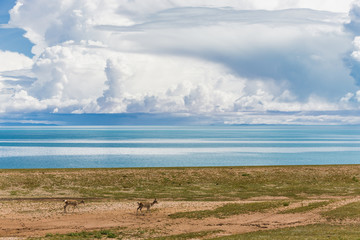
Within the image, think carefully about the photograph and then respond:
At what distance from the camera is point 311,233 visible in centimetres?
3055

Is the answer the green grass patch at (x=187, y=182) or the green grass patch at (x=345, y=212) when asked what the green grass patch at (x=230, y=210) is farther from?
the green grass patch at (x=187, y=182)

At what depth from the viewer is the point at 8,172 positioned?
2635 inches

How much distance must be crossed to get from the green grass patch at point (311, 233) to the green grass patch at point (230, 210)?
7954mm

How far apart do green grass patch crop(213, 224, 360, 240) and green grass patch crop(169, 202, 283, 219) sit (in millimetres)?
7954

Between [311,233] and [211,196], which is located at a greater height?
[211,196]

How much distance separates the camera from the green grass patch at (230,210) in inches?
1591

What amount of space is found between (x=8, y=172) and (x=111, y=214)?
107 feet

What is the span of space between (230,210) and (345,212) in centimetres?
1079

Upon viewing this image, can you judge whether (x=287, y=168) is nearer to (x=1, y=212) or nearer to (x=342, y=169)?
(x=342, y=169)

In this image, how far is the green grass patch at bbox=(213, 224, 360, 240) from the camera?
27938mm

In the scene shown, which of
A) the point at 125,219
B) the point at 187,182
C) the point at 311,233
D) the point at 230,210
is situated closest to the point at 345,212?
the point at 311,233

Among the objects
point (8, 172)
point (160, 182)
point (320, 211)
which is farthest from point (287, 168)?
point (8, 172)

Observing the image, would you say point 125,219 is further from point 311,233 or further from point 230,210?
point 311,233

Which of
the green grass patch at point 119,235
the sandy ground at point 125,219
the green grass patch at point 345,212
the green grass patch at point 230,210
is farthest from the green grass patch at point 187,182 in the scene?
the green grass patch at point 119,235
